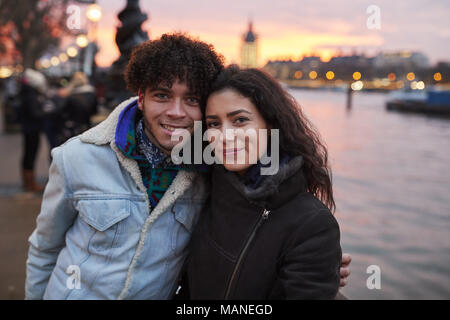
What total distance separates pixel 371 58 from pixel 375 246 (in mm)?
170273

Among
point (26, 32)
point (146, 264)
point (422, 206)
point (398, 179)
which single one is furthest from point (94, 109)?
point (26, 32)

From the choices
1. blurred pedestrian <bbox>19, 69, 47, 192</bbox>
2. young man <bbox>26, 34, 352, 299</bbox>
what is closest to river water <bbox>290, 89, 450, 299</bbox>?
young man <bbox>26, 34, 352, 299</bbox>

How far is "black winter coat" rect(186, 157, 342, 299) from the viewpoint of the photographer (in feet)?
5.45

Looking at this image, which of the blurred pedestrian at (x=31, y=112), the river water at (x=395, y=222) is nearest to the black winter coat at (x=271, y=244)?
the river water at (x=395, y=222)

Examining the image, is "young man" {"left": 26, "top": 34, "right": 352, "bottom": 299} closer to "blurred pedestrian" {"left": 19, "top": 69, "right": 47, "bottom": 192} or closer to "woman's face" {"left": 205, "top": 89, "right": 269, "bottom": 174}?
"woman's face" {"left": 205, "top": 89, "right": 269, "bottom": 174}

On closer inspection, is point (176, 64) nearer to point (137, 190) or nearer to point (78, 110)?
point (137, 190)

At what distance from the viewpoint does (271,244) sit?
1.73m

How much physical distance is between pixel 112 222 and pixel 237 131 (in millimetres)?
678

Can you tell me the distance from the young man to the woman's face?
0.13 m

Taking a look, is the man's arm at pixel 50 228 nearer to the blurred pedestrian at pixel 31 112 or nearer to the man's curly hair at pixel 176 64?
the man's curly hair at pixel 176 64

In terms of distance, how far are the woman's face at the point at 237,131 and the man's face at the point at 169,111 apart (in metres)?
0.12

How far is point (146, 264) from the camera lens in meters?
1.98

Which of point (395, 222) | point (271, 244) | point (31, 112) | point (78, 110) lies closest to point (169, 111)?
point (271, 244)

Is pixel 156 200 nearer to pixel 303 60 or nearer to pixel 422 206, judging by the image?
pixel 422 206
